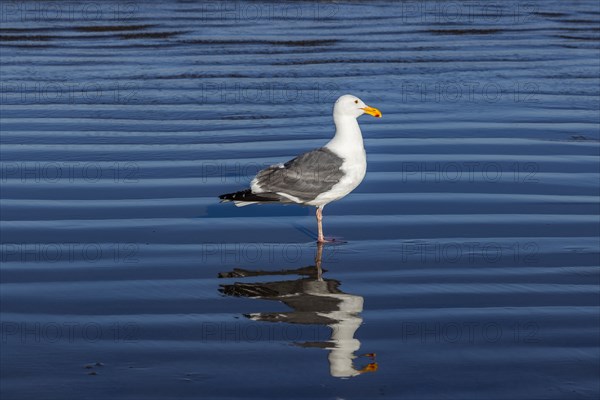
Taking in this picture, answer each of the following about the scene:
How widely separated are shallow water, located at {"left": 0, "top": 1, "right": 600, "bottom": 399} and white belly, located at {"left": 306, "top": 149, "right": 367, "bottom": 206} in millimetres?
425

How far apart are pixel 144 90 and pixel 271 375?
11236 millimetres

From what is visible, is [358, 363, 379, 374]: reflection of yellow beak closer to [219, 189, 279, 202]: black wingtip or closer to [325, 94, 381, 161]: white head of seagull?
[219, 189, 279, 202]: black wingtip

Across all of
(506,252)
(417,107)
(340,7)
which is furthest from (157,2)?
(506,252)

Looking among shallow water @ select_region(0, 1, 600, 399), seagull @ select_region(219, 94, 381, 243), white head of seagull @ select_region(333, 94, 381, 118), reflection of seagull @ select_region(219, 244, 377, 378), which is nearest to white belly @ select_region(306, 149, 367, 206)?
seagull @ select_region(219, 94, 381, 243)

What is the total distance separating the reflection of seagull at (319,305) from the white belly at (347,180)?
38.4 inches

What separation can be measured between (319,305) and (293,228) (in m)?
2.61

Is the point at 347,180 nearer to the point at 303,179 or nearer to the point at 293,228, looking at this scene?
the point at 303,179

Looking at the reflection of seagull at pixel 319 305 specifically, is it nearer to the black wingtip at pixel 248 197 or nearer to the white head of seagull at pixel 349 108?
the black wingtip at pixel 248 197

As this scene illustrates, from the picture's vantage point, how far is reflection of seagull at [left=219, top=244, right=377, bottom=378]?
721 centimetres

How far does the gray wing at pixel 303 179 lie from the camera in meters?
10.2

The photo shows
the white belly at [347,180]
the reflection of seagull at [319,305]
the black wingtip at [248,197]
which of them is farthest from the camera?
the white belly at [347,180]

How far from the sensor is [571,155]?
43.9ft

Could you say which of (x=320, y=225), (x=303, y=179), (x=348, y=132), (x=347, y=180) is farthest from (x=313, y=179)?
(x=348, y=132)

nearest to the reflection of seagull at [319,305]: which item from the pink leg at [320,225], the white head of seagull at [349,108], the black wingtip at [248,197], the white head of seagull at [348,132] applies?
the pink leg at [320,225]
